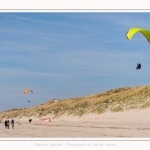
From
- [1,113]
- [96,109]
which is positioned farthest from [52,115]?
[1,113]

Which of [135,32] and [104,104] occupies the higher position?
[135,32]

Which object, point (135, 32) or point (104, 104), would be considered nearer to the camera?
point (135, 32)

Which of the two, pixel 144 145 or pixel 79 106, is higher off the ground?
pixel 79 106

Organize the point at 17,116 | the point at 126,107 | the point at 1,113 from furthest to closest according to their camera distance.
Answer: the point at 1,113 < the point at 17,116 < the point at 126,107

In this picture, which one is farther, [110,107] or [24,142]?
[110,107]

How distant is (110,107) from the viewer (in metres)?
32.8

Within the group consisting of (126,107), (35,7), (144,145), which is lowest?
(144,145)

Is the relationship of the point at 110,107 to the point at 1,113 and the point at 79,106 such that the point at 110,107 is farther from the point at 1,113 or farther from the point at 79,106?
the point at 1,113

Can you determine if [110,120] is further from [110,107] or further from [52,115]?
[52,115]

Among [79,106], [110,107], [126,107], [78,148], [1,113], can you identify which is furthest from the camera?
[1,113]

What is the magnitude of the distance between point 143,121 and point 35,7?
14667 millimetres

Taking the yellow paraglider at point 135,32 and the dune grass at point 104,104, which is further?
the dune grass at point 104,104

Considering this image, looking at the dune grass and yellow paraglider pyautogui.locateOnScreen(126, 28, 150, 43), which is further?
the dune grass

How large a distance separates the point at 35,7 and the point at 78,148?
14.3ft
